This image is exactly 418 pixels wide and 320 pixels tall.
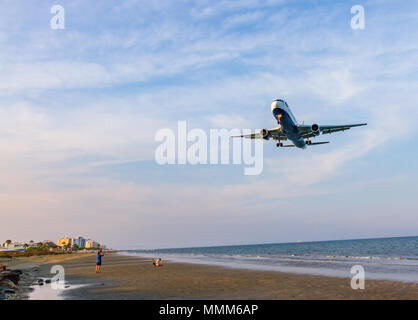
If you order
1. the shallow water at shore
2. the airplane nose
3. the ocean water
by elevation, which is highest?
the airplane nose

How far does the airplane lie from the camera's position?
130 ft

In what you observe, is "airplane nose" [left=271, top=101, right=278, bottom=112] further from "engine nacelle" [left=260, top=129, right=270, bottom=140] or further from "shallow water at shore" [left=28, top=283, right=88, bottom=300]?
"shallow water at shore" [left=28, top=283, right=88, bottom=300]

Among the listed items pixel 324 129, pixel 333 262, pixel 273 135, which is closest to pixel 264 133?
pixel 273 135

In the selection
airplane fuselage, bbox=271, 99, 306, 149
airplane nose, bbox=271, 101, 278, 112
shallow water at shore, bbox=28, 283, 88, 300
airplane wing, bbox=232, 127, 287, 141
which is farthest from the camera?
airplane wing, bbox=232, 127, 287, 141

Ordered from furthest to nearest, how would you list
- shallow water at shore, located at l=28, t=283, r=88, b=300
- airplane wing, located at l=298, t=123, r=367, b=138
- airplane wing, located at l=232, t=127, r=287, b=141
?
airplane wing, located at l=232, t=127, r=287, b=141, airplane wing, located at l=298, t=123, r=367, b=138, shallow water at shore, located at l=28, t=283, r=88, b=300

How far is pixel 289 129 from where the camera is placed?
135ft

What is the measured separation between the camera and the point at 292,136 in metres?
43.5

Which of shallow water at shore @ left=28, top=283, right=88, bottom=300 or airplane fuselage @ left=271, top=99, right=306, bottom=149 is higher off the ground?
airplane fuselage @ left=271, top=99, right=306, bottom=149

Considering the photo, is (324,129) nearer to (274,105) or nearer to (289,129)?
(289,129)

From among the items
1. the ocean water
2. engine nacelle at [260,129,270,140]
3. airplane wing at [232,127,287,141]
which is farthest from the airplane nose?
the ocean water

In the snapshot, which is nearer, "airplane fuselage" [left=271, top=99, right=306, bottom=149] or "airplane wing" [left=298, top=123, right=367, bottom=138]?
"airplane fuselage" [left=271, top=99, right=306, bottom=149]

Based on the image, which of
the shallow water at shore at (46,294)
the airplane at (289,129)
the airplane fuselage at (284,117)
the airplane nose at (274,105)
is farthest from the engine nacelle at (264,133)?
the shallow water at shore at (46,294)
